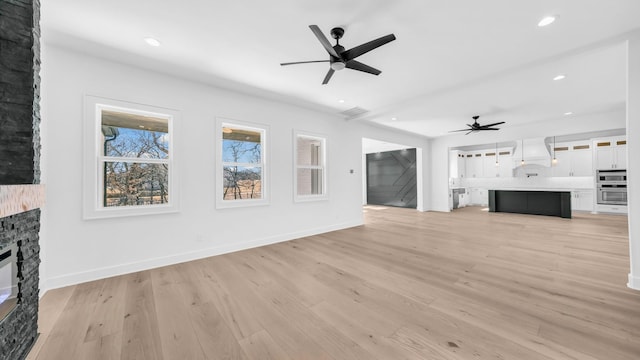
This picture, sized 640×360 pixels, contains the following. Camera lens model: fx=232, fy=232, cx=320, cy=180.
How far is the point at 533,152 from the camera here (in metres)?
7.50

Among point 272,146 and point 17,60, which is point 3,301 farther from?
point 272,146

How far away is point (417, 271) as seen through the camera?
2.87 meters

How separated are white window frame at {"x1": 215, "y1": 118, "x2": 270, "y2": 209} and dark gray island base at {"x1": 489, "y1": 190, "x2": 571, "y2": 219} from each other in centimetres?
792

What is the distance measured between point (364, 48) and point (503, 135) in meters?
7.17

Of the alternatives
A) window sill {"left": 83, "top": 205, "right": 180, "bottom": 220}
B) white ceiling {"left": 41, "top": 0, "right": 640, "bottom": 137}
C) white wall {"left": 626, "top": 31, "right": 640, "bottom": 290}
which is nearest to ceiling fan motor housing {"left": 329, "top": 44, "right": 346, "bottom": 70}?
white ceiling {"left": 41, "top": 0, "right": 640, "bottom": 137}

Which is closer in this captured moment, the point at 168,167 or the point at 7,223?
the point at 7,223

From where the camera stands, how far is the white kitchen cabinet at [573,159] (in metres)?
7.07

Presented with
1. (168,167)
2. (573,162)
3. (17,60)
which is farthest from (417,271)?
(573,162)

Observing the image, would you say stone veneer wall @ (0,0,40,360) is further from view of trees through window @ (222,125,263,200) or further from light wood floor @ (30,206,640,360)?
view of trees through window @ (222,125,263,200)

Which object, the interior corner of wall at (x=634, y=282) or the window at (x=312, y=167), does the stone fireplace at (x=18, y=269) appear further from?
the interior corner of wall at (x=634, y=282)

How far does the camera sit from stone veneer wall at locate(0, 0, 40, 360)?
144 centimetres

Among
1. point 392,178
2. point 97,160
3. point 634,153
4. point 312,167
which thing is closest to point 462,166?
point 392,178

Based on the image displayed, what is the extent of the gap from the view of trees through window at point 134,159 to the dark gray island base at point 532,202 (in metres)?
9.50

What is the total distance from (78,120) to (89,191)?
835mm
